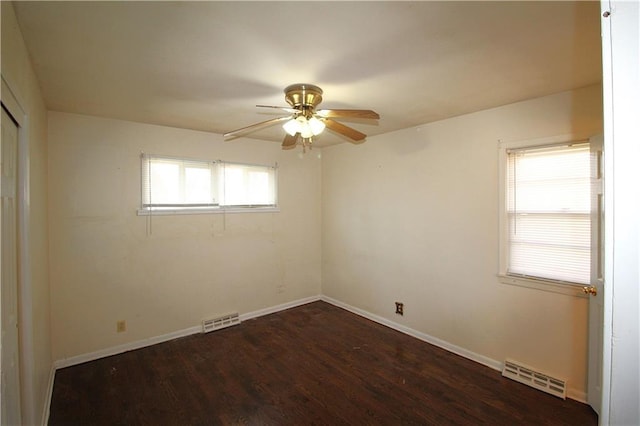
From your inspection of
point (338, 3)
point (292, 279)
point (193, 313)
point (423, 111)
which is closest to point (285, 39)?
point (338, 3)

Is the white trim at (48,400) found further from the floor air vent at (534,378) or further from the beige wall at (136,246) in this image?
the floor air vent at (534,378)

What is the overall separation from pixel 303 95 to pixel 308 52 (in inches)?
18.1

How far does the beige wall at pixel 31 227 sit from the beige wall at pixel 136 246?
0.61m

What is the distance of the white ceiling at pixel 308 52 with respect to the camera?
140 centimetres

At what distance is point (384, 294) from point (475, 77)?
2.61m

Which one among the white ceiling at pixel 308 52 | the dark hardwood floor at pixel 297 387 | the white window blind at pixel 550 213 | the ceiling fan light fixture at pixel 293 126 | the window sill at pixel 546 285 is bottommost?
the dark hardwood floor at pixel 297 387

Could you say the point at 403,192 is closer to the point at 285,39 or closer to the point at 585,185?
the point at 585,185

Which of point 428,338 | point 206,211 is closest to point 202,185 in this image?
point 206,211

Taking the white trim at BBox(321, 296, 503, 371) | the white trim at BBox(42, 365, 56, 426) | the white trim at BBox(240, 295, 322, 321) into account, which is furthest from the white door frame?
the white trim at BBox(321, 296, 503, 371)

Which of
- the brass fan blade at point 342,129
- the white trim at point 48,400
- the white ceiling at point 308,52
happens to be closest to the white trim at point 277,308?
→ the white trim at point 48,400

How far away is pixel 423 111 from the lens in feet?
9.42

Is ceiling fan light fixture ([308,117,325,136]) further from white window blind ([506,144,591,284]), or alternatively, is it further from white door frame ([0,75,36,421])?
white window blind ([506,144,591,284])

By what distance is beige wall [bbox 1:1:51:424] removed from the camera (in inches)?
54.5

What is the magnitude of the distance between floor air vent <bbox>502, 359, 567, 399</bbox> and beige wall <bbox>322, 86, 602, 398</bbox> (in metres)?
0.07
